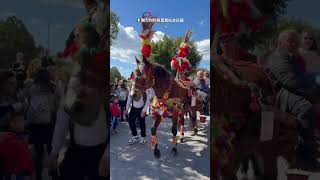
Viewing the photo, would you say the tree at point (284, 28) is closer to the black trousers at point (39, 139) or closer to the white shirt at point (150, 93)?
the white shirt at point (150, 93)

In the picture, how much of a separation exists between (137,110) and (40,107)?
0.99 metres

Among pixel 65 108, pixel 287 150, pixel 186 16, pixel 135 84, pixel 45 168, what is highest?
pixel 186 16

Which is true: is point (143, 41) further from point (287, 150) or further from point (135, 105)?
point (287, 150)

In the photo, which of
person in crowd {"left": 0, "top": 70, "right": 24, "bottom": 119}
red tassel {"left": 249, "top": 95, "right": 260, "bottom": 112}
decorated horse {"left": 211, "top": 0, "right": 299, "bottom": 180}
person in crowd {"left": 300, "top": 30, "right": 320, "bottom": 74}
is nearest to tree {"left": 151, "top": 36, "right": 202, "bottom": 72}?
decorated horse {"left": 211, "top": 0, "right": 299, "bottom": 180}

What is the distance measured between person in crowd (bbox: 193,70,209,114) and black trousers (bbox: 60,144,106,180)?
1.13 m

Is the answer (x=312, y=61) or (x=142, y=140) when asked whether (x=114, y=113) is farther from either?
(x=312, y=61)

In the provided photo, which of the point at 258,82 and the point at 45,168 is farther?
the point at 45,168

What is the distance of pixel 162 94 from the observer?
10.5 ft

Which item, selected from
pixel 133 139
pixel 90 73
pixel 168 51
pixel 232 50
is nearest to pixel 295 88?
pixel 232 50

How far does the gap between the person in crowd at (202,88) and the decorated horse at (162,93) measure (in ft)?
0.17

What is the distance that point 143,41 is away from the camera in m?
3.05

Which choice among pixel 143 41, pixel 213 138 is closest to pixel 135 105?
pixel 143 41

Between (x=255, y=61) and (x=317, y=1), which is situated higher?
(x=317, y=1)

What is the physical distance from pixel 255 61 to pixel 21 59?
2.31 meters
